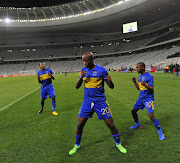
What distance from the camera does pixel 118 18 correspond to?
47562mm

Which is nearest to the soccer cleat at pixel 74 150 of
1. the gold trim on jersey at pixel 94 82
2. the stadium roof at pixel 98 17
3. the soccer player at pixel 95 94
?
the soccer player at pixel 95 94

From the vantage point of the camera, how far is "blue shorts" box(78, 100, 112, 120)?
3.06 meters

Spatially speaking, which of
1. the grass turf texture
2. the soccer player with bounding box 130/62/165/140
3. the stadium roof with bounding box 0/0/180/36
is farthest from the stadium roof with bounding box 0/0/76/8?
the soccer player with bounding box 130/62/165/140

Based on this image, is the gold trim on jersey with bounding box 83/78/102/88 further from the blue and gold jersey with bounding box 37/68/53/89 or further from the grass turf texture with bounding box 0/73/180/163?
the blue and gold jersey with bounding box 37/68/53/89

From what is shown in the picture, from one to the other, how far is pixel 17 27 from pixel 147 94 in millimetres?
61002

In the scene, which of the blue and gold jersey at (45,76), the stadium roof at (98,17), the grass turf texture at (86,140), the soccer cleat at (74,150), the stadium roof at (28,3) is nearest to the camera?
the grass turf texture at (86,140)

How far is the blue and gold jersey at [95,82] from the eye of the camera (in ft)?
10.1

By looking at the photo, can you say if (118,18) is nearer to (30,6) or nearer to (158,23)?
(158,23)

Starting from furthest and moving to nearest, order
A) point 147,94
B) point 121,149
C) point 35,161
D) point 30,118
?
point 30,118 < point 147,94 < point 121,149 < point 35,161

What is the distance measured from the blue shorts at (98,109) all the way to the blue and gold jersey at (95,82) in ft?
0.33

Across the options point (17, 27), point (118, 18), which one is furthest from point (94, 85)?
point (17, 27)

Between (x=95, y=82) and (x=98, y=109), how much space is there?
61 cm

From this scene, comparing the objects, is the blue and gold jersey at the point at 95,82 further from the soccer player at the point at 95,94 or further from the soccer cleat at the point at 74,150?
the soccer cleat at the point at 74,150

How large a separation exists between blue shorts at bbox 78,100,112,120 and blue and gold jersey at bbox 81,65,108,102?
100 mm
